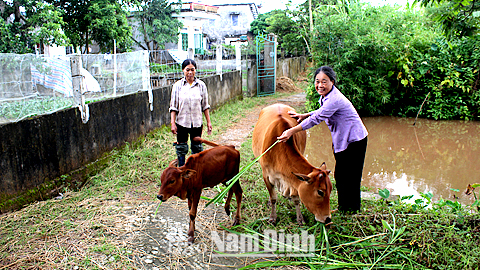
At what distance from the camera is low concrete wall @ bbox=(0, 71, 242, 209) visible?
13.1ft

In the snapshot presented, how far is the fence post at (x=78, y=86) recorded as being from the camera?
503 centimetres

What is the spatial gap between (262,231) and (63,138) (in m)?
3.06

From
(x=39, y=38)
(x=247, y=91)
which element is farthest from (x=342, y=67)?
(x=39, y=38)

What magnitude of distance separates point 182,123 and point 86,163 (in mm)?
1726

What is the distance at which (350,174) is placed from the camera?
364 cm

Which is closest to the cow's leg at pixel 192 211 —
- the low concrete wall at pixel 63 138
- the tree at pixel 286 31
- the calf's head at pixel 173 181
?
the calf's head at pixel 173 181

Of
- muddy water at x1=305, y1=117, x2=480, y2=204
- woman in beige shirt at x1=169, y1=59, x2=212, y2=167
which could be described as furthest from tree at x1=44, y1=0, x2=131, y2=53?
woman in beige shirt at x1=169, y1=59, x2=212, y2=167

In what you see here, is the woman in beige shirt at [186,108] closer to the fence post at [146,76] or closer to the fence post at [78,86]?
the fence post at [78,86]

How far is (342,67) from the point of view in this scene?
10.2 meters

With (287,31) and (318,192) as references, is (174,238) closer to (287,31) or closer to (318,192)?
(318,192)

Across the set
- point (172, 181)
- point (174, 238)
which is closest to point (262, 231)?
point (174, 238)

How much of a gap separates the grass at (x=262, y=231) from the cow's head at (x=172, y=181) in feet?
2.43

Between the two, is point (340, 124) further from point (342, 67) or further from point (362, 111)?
point (362, 111)

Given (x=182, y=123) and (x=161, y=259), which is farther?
(x=182, y=123)
